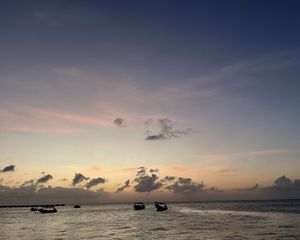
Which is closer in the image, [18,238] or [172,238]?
[172,238]

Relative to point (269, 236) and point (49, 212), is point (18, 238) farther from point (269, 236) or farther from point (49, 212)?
point (49, 212)

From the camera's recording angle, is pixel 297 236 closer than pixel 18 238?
Yes

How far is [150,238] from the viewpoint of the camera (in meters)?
62.1

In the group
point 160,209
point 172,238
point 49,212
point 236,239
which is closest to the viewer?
point 236,239

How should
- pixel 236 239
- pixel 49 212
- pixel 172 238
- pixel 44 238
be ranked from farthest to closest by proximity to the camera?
1. pixel 49 212
2. pixel 44 238
3. pixel 172 238
4. pixel 236 239

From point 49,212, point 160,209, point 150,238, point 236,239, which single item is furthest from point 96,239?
point 49,212

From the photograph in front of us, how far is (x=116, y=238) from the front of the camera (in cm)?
6378

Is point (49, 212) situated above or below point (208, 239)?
above

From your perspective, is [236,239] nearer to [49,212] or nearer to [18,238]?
[18,238]

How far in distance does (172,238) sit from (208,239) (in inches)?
246

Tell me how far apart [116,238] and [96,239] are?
3.41 meters

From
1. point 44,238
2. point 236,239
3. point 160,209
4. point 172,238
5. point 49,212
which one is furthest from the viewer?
point 49,212

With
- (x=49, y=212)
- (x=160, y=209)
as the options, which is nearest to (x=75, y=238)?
(x=160, y=209)

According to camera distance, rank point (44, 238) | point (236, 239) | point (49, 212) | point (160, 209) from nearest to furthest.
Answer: point (236, 239), point (44, 238), point (160, 209), point (49, 212)
